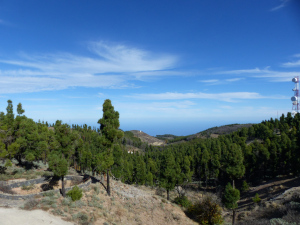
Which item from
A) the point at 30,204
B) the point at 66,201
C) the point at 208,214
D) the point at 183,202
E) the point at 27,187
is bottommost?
the point at 183,202

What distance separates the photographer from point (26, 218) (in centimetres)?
1461

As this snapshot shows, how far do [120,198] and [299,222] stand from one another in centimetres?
1787

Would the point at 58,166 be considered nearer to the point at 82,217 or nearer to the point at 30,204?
the point at 30,204

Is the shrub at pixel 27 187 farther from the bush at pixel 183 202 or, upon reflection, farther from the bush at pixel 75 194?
the bush at pixel 183 202

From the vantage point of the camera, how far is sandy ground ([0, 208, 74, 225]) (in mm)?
14008

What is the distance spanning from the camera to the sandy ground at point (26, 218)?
14.0 meters

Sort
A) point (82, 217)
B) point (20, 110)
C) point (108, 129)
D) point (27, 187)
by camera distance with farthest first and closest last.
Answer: point (20, 110) < point (108, 129) < point (27, 187) < point (82, 217)

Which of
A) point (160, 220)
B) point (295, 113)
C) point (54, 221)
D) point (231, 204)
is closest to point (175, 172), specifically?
point (231, 204)

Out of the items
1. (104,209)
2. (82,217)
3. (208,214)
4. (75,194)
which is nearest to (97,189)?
(104,209)

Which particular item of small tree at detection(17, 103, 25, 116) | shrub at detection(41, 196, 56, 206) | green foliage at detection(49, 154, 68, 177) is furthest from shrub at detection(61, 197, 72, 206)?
small tree at detection(17, 103, 25, 116)

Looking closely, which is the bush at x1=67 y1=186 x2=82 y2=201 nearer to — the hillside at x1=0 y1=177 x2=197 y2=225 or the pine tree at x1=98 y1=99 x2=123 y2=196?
the hillside at x1=0 y1=177 x2=197 y2=225

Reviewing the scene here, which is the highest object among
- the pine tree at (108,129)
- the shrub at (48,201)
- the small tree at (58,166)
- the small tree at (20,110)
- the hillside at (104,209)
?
the small tree at (20,110)

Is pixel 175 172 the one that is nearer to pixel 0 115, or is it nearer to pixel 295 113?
pixel 0 115

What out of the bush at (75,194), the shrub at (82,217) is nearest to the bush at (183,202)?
the bush at (75,194)
